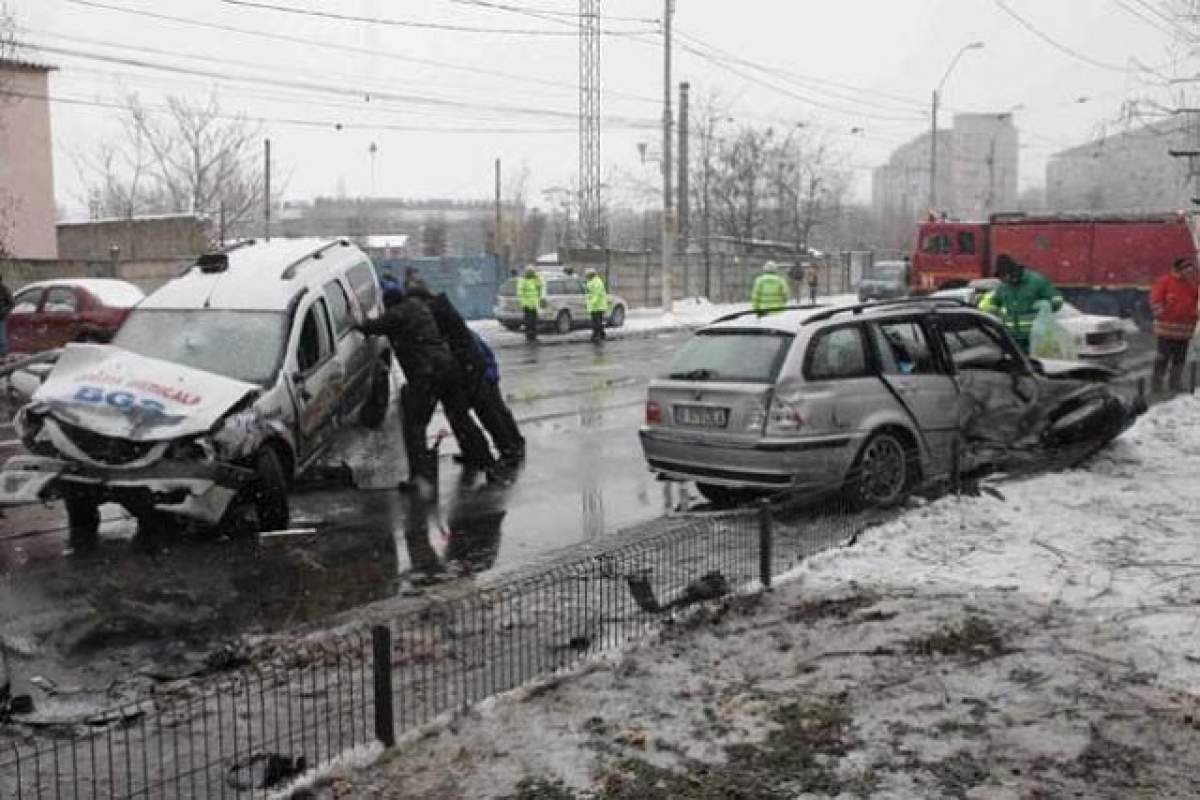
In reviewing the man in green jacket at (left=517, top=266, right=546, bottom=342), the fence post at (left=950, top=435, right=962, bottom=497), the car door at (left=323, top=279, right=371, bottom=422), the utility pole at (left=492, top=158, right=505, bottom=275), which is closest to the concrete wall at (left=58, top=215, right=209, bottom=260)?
the utility pole at (left=492, top=158, right=505, bottom=275)

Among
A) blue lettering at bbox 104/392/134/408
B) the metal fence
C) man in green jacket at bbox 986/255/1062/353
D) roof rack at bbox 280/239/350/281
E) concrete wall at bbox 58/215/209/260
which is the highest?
concrete wall at bbox 58/215/209/260

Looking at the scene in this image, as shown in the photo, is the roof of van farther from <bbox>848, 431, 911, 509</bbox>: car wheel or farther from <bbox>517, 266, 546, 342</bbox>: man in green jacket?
<bbox>517, 266, 546, 342</bbox>: man in green jacket

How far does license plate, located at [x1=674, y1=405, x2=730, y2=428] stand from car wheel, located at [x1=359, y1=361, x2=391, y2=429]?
426cm

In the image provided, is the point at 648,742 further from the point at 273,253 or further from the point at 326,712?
the point at 273,253

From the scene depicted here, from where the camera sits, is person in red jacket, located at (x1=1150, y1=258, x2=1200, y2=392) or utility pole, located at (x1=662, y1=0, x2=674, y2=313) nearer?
person in red jacket, located at (x1=1150, y1=258, x2=1200, y2=392)

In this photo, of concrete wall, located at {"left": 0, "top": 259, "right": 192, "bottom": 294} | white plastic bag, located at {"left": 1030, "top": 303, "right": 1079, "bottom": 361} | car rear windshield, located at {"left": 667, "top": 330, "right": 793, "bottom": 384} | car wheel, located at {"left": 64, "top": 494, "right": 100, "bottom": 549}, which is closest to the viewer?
car wheel, located at {"left": 64, "top": 494, "right": 100, "bottom": 549}

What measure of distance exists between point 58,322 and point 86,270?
814cm

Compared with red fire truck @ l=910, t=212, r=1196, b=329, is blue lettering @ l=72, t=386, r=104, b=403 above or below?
below

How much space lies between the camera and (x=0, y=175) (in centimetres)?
3641

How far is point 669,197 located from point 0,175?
64.7 feet

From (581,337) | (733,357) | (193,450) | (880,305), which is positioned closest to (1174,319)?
(880,305)

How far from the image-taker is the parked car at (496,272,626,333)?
100ft

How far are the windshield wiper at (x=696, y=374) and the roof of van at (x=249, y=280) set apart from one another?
3.32 m

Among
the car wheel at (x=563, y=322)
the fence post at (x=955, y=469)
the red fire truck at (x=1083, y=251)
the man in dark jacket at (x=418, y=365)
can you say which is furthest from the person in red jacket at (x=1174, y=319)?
the car wheel at (x=563, y=322)
